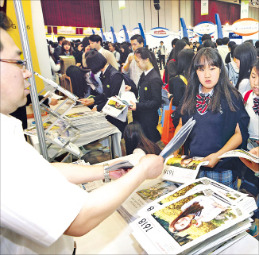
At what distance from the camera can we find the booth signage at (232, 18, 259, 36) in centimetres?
146

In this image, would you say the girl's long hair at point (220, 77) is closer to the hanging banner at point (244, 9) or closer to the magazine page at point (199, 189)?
the hanging banner at point (244, 9)

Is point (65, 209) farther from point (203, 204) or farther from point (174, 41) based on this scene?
point (174, 41)

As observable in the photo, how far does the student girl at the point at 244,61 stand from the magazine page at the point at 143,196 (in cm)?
81

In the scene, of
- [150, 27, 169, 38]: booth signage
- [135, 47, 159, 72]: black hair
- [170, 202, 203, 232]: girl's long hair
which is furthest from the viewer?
[135, 47, 159, 72]: black hair

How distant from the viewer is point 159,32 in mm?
1974

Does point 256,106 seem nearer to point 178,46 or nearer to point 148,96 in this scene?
point 178,46

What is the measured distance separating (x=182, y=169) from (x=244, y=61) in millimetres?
814

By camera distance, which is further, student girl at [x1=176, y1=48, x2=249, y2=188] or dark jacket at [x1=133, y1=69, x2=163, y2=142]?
dark jacket at [x1=133, y1=69, x2=163, y2=142]

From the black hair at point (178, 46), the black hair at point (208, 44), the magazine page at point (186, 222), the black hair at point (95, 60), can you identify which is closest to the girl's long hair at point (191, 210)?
the magazine page at point (186, 222)

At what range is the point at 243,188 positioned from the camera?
1.65m

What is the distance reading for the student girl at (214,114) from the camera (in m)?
1.49

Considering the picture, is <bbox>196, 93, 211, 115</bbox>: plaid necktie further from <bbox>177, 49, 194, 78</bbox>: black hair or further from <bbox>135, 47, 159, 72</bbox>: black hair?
<bbox>135, 47, 159, 72</bbox>: black hair

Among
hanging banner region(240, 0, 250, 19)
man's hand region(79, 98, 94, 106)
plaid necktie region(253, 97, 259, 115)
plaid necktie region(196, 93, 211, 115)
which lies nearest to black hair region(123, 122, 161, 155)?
man's hand region(79, 98, 94, 106)

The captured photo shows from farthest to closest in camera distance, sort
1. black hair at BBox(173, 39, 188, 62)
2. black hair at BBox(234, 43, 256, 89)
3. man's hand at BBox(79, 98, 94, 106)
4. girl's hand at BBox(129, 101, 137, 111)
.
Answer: man's hand at BBox(79, 98, 94, 106) < girl's hand at BBox(129, 101, 137, 111) < black hair at BBox(173, 39, 188, 62) < black hair at BBox(234, 43, 256, 89)
